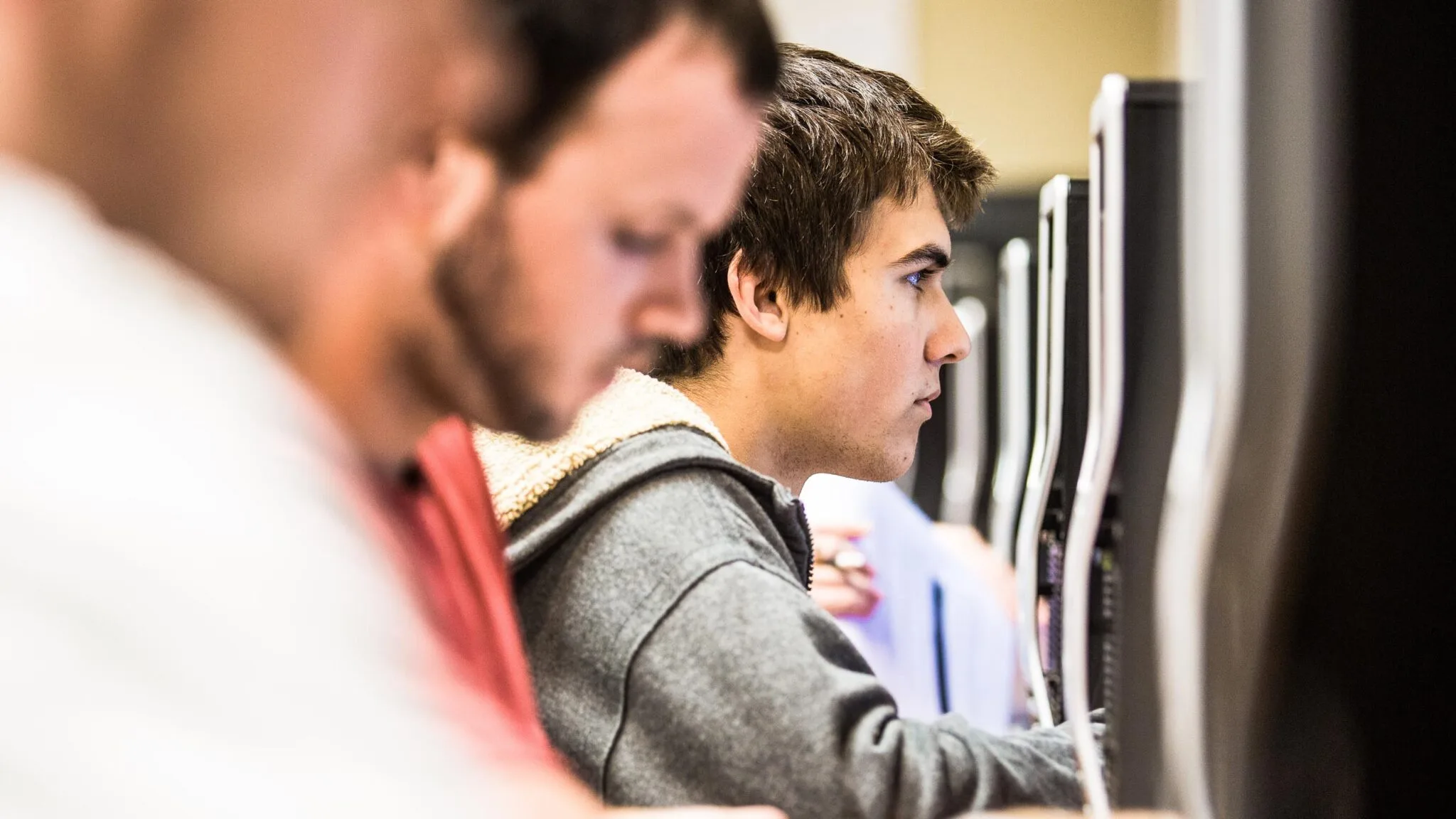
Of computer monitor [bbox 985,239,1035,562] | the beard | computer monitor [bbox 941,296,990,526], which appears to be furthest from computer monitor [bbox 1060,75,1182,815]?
computer monitor [bbox 941,296,990,526]

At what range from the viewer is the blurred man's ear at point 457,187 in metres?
0.45

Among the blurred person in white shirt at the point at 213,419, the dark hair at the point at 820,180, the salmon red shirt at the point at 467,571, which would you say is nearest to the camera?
the blurred person in white shirt at the point at 213,419

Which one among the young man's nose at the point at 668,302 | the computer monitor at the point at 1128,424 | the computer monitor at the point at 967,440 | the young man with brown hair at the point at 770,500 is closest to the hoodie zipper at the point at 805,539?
the young man with brown hair at the point at 770,500

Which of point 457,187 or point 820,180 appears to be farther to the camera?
point 820,180

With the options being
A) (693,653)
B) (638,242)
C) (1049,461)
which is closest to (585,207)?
(638,242)

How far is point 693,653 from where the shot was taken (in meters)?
0.84

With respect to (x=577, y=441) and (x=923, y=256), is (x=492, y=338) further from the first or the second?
(x=923, y=256)

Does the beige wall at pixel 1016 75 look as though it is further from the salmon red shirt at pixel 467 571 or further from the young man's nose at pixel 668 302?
the young man's nose at pixel 668 302

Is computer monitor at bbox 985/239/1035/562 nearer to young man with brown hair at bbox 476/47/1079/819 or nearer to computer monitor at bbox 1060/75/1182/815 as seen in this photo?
young man with brown hair at bbox 476/47/1079/819

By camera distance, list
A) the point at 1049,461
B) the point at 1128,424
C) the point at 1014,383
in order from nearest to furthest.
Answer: the point at 1128,424 → the point at 1049,461 → the point at 1014,383

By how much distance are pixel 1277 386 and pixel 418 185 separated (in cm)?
44

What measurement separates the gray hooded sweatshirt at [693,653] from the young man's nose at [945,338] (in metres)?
0.29

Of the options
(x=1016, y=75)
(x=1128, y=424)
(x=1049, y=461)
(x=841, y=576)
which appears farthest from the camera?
(x=1016, y=75)

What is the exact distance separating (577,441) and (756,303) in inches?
12.1
